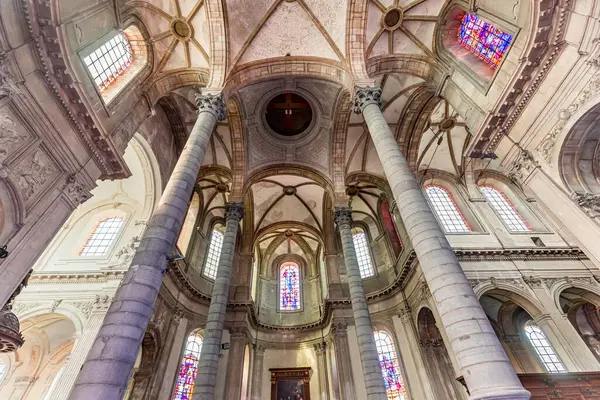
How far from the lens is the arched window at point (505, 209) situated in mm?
14203

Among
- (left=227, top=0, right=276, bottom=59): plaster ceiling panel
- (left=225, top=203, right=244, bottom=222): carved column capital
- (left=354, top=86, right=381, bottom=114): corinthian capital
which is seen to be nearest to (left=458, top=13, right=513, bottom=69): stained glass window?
(left=354, top=86, right=381, bottom=114): corinthian capital

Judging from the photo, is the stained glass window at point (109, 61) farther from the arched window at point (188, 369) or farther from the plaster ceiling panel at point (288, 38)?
the arched window at point (188, 369)

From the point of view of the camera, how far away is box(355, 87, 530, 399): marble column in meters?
3.99

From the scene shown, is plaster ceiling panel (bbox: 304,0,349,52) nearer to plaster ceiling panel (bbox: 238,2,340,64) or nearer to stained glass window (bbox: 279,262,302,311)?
plaster ceiling panel (bbox: 238,2,340,64)

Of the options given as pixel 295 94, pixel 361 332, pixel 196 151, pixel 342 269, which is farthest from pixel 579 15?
pixel 342 269

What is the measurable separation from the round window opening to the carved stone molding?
11.6 meters

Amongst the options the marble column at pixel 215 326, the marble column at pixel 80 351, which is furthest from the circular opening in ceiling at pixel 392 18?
the marble column at pixel 80 351

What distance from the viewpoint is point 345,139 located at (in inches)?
608

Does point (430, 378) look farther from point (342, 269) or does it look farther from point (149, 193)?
point (149, 193)

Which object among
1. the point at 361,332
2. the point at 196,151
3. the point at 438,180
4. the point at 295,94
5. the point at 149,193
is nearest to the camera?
the point at 196,151

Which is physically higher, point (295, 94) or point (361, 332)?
point (295, 94)

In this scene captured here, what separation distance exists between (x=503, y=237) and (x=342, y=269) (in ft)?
27.0

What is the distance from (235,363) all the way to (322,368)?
503cm

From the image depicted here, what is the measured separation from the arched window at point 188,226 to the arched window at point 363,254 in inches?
374
